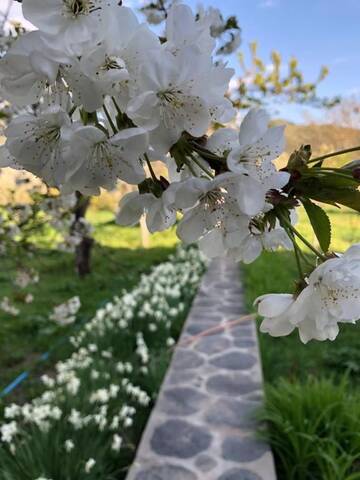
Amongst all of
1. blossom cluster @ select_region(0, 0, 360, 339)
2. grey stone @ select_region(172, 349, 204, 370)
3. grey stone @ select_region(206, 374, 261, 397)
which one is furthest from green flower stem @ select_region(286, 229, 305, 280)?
grey stone @ select_region(172, 349, 204, 370)

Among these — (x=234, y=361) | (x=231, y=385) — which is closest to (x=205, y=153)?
(x=231, y=385)

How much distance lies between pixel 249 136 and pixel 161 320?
3.28 metres

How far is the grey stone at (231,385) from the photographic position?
9.08 feet

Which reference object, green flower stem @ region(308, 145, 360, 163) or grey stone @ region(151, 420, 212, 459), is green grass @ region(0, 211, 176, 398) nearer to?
grey stone @ region(151, 420, 212, 459)

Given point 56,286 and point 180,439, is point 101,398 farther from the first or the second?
point 56,286

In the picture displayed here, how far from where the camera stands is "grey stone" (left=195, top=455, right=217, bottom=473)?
6.78 ft

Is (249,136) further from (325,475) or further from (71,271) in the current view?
(71,271)

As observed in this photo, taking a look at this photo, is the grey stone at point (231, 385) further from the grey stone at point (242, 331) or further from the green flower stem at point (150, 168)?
the green flower stem at point (150, 168)

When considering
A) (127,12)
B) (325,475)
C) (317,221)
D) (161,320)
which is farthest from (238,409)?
(127,12)

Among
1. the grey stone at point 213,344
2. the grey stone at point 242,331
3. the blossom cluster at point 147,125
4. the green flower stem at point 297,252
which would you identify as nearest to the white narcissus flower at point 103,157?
the blossom cluster at point 147,125

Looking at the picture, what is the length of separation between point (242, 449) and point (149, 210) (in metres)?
2.00

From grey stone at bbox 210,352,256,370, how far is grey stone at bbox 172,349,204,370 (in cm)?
10

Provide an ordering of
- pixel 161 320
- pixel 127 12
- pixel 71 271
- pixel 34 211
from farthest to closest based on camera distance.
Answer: pixel 71 271 → pixel 161 320 → pixel 34 211 → pixel 127 12

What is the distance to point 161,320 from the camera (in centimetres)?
362
